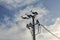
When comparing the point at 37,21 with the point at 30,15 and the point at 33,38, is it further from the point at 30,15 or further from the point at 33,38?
the point at 33,38

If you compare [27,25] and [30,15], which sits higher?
[30,15]

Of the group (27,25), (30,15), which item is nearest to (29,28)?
(27,25)

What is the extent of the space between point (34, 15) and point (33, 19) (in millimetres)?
607

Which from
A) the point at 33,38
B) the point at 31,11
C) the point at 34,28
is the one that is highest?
the point at 31,11

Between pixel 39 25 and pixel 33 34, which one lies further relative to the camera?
pixel 39 25

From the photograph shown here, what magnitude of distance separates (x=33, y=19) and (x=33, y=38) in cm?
262

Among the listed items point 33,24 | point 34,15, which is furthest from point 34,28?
point 34,15

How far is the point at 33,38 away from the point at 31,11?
385 centimetres

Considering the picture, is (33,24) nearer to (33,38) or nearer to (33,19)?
(33,19)

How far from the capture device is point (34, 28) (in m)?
18.1

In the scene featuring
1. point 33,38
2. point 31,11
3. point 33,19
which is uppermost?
point 31,11

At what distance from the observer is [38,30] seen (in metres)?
18.9

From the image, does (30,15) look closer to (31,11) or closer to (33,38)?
(31,11)

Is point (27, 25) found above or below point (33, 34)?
above
